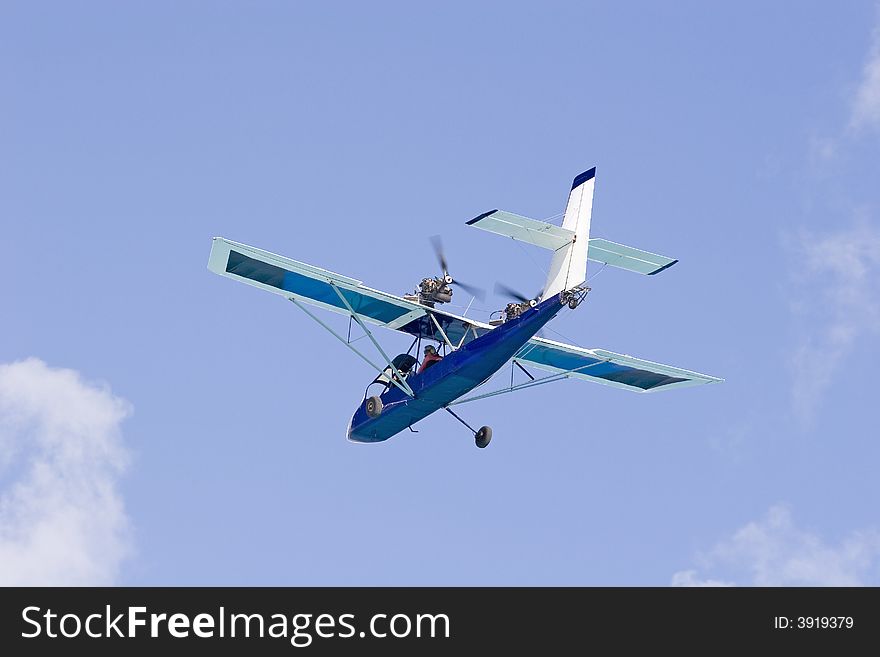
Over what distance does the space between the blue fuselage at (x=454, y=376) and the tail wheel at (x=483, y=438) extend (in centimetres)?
168

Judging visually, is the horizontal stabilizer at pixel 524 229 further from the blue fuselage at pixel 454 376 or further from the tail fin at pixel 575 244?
the blue fuselage at pixel 454 376

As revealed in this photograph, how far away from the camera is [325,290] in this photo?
4584 centimetres

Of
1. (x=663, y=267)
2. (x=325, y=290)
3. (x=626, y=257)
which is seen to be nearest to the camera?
(x=626, y=257)

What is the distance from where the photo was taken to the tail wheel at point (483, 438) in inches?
1789

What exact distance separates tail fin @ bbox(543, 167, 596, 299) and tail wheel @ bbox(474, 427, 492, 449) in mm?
5693

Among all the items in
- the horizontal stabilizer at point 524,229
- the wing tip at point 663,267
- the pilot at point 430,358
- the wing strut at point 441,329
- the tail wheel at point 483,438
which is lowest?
the tail wheel at point 483,438

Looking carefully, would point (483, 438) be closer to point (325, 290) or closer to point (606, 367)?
point (325, 290)

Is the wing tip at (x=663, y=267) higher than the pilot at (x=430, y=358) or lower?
higher

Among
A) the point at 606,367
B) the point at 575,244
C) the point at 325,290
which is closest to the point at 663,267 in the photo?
the point at 575,244

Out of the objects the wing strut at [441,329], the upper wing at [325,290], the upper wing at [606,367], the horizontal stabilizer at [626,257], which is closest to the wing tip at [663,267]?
the horizontal stabilizer at [626,257]

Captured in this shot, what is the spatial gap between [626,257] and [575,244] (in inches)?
144

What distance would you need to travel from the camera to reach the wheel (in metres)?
45.2

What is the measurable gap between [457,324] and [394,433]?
386 centimetres

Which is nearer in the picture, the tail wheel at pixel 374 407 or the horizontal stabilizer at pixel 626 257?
the horizontal stabilizer at pixel 626 257
